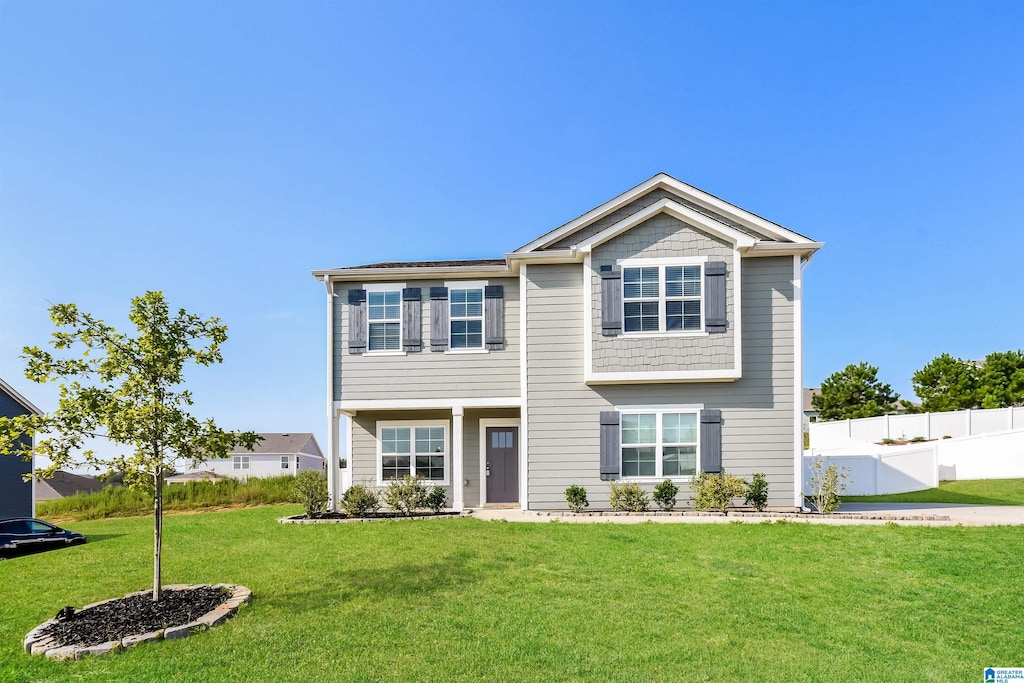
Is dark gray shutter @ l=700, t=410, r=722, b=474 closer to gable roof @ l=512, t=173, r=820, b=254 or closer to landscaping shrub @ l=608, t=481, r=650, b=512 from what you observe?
landscaping shrub @ l=608, t=481, r=650, b=512

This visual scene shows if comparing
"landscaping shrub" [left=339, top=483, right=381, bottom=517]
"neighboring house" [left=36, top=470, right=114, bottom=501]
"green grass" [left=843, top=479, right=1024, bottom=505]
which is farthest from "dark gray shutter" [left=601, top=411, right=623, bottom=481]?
"neighboring house" [left=36, top=470, right=114, bottom=501]

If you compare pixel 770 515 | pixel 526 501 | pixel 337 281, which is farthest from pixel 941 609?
pixel 337 281

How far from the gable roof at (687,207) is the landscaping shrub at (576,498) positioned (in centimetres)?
557

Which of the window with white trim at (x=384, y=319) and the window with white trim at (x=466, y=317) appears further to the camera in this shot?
the window with white trim at (x=384, y=319)

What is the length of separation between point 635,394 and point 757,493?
3407mm

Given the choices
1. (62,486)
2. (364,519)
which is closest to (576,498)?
(364,519)

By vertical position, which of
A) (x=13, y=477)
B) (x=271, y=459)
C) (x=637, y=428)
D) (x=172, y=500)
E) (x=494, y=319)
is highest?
(x=494, y=319)

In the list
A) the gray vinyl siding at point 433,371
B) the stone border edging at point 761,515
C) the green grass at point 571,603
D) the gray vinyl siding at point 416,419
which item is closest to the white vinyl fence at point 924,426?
the stone border edging at point 761,515

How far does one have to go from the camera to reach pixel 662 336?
13961 mm

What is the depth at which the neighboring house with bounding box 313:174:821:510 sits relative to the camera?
13.9 meters

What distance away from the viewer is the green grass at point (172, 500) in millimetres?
20844

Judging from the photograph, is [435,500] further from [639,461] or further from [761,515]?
[761,515]

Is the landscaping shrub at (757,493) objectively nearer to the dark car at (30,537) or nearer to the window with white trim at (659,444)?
the window with white trim at (659,444)

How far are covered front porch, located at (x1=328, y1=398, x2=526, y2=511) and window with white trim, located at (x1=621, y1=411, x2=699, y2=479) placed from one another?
317 cm
